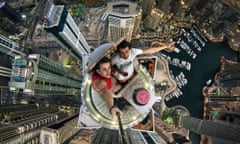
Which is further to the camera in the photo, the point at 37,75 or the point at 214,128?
the point at 214,128

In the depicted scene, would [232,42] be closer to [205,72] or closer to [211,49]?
[211,49]

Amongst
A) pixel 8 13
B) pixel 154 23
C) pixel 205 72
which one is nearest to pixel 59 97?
pixel 8 13

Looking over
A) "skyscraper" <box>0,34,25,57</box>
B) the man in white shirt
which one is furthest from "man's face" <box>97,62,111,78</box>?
"skyscraper" <box>0,34,25,57</box>

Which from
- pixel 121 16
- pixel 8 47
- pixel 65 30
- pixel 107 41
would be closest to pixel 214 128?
pixel 107 41

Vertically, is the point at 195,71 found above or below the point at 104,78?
above

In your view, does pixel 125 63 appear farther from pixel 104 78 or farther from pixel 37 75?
pixel 37 75

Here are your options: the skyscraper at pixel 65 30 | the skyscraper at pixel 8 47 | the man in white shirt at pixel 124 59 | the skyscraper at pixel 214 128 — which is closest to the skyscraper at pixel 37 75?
the skyscraper at pixel 65 30
